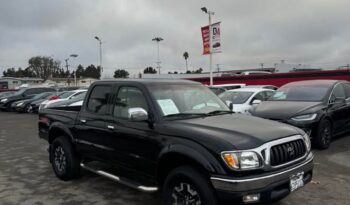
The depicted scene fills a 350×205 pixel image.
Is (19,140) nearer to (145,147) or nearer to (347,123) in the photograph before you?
(145,147)

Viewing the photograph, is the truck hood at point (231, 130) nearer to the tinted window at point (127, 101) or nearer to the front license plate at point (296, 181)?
the front license plate at point (296, 181)

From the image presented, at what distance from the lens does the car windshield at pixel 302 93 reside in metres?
8.78

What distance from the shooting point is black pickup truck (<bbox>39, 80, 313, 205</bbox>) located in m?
3.57

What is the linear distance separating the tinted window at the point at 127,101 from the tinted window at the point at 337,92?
5726 millimetres

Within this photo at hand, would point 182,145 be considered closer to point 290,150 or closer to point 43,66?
point 290,150

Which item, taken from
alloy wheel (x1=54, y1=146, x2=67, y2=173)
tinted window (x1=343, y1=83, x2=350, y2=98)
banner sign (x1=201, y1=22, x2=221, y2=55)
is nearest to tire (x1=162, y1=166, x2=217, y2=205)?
alloy wheel (x1=54, y1=146, x2=67, y2=173)

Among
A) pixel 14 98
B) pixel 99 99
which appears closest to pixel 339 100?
pixel 99 99

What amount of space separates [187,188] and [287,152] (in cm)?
117

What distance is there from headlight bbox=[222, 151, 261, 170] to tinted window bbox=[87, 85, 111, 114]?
2.42 m

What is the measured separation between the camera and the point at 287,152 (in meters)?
3.91

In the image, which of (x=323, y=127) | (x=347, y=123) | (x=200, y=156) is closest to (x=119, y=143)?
(x=200, y=156)

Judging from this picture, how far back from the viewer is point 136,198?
515cm

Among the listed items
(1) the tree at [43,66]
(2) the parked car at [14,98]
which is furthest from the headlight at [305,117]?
(1) the tree at [43,66]

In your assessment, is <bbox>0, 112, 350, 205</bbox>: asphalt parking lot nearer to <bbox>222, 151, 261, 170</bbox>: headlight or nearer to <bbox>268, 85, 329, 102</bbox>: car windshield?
<bbox>268, 85, 329, 102</bbox>: car windshield
